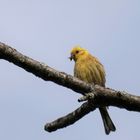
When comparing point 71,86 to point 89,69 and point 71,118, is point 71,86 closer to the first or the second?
point 71,118

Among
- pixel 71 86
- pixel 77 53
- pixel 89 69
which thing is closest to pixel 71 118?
pixel 71 86

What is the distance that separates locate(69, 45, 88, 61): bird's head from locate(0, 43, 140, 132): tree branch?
5.39m

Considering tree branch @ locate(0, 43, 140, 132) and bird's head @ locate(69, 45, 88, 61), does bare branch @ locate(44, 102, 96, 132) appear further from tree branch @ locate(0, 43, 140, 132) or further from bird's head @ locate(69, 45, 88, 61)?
bird's head @ locate(69, 45, 88, 61)

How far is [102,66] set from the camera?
774 centimetres

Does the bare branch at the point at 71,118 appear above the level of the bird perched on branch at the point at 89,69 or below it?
below

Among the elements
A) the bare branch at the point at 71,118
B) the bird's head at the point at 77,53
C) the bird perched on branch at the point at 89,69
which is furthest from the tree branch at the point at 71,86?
the bird's head at the point at 77,53

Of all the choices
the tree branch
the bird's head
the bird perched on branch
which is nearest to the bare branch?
the tree branch

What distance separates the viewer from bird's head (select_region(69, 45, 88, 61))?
827cm

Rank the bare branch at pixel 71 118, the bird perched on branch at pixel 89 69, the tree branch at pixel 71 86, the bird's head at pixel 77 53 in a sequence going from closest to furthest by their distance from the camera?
the tree branch at pixel 71 86
the bare branch at pixel 71 118
the bird perched on branch at pixel 89 69
the bird's head at pixel 77 53

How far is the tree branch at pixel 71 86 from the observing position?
8.63 ft

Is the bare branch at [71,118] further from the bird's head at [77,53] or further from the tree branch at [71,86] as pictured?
the bird's head at [77,53]

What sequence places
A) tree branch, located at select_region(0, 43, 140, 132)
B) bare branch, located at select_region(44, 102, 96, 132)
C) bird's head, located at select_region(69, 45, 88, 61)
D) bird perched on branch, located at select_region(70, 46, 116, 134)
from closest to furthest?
1. tree branch, located at select_region(0, 43, 140, 132)
2. bare branch, located at select_region(44, 102, 96, 132)
3. bird perched on branch, located at select_region(70, 46, 116, 134)
4. bird's head, located at select_region(69, 45, 88, 61)

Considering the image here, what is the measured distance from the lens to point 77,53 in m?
8.51

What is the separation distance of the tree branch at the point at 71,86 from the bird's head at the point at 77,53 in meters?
5.39
